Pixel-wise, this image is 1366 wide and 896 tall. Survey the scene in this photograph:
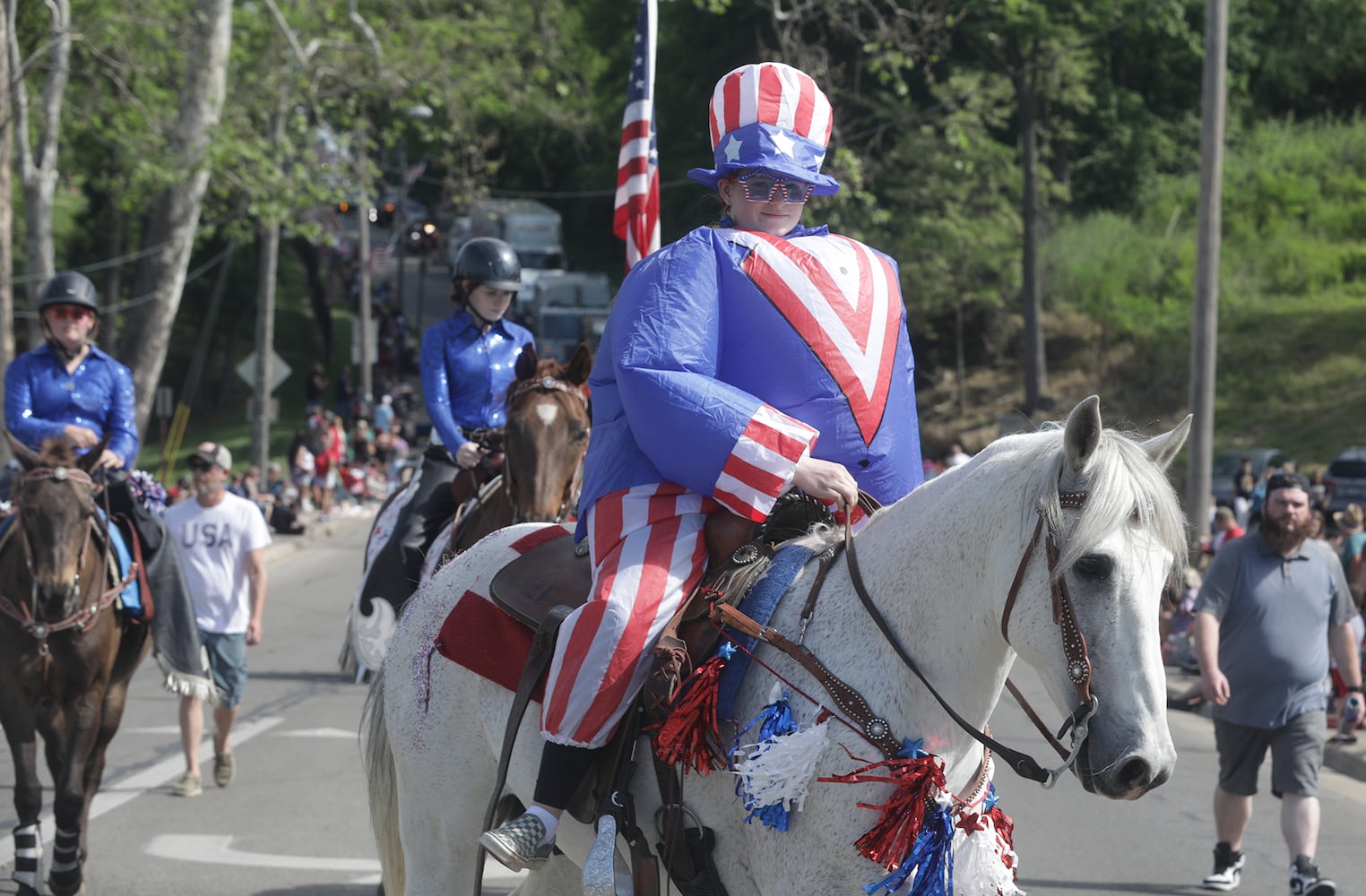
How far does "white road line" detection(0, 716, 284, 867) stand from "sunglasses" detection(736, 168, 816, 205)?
5687mm

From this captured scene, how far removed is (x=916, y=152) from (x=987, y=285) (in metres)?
4.68

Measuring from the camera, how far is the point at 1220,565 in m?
8.22

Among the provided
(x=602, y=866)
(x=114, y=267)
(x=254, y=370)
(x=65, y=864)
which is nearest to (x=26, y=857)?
(x=65, y=864)

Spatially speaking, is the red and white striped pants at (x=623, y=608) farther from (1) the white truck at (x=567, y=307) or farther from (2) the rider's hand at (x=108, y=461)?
(1) the white truck at (x=567, y=307)

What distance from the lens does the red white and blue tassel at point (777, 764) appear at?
3355 millimetres

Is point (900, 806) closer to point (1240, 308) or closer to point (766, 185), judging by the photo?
point (766, 185)

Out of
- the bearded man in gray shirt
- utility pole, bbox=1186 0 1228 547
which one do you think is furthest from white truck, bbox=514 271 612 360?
the bearded man in gray shirt

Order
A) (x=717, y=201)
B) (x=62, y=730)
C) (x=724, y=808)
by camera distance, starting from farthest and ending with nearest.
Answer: (x=62, y=730) < (x=717, y=201) < (x=724, y=808)

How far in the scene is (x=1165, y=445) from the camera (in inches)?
128

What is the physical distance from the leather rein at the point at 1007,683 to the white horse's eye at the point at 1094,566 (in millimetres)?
46

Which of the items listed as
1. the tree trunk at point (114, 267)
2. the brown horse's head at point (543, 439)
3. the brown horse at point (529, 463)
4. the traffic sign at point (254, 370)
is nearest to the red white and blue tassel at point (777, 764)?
the brown horse at point (529, 463)

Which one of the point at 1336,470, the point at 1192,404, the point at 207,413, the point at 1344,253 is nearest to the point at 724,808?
the point at 1192,404

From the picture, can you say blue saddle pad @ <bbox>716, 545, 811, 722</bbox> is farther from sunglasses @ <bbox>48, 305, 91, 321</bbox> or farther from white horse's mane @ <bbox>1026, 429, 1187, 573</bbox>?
sunglasses @ <bbox>48, 305, 91, 321</bbox>

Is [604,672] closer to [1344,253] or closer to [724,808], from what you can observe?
[724,808]
